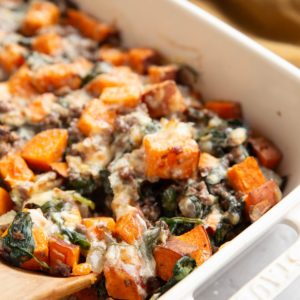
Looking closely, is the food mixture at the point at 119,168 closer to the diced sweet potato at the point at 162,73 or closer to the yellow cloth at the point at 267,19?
the diced sweet potato at the point at 162,73

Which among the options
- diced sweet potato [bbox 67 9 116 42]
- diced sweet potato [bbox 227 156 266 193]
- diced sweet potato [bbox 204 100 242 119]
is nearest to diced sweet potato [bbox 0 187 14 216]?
diced sweet potato [bbox 227 156 266 193]

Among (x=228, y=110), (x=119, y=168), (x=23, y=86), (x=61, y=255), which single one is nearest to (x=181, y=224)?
(x=119, y=168)

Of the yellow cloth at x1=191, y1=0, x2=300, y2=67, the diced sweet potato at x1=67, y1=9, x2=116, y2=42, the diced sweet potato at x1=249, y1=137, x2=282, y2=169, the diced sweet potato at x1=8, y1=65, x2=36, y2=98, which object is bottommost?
the diced sweet potato at x1=8, y1=65, x2=36, y2=98

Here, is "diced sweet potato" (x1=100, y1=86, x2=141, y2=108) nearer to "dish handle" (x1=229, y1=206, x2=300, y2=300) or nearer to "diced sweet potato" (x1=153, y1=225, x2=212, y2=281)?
"diced sweet potato" (x1=153, y1=225, x2=212, y2=281)

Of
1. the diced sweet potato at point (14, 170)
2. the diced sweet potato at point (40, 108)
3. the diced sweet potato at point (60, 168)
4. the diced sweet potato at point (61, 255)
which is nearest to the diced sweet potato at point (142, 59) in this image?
the diced sweet potato at point (40, 108)

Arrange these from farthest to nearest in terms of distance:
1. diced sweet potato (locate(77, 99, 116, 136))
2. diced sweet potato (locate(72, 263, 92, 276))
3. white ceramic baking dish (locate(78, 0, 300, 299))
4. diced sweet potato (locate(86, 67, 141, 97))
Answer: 1. diced sweet potato (locate(86, 67, 141, 97))
2. diced sweet potato (locate(77, 99, 116, 136))
3. diced sweet potato (locate(72, 263, 92, 276))
4. white ceramic baking dish (locate(78, 0, 300, 299))

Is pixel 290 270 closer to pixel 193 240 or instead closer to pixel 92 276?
pixel 193 240
